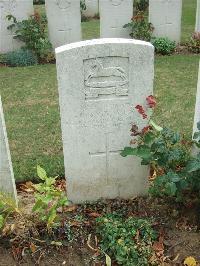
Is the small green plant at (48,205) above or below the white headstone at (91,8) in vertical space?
below

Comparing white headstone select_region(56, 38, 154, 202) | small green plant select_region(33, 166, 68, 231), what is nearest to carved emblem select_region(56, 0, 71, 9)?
white headstone select_region(56, 38, 154, 202)

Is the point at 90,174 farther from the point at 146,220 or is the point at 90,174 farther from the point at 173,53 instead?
the point at 173,53

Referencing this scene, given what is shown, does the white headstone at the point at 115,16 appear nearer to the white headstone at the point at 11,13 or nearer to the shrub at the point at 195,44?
the shrub at the point at 195,44

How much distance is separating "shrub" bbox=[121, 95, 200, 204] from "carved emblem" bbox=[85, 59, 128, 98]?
0.26 meters

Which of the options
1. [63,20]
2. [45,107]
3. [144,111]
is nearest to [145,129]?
[144,111]

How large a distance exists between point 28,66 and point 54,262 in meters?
6.18

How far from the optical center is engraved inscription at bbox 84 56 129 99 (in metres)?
3.56

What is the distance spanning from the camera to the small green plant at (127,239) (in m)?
3.46

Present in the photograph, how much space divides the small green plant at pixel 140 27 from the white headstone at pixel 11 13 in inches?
92.4

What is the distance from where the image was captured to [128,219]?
3.79 m

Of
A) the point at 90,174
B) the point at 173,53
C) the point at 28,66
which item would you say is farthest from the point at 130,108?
the point at 173,53

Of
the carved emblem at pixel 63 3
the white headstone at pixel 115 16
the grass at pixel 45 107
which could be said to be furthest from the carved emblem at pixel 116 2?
the grass at pixel 45 107

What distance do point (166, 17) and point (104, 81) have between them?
265 inches

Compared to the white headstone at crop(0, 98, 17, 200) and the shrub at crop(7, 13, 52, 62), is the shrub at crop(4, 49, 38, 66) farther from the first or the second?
the white headstone at crop(0, 98, 17, 200)
